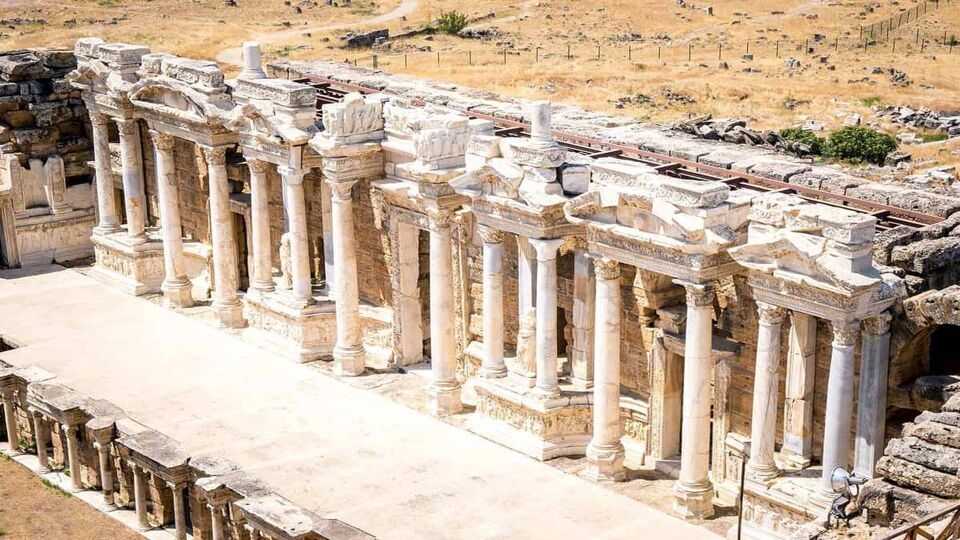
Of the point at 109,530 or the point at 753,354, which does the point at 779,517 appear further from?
the point at 109,530

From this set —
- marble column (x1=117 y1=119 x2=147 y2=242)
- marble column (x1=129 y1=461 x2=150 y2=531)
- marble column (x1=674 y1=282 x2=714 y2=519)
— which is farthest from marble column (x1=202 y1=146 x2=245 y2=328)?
marble column (x1=674 y1=282 x2=714 y2=519)

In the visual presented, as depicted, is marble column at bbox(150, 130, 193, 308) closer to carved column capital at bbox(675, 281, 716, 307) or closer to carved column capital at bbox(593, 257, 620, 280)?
carved column capital at bbox(593, 257, 620, 280)

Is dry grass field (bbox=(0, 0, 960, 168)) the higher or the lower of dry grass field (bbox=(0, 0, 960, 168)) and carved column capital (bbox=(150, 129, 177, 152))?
the lower

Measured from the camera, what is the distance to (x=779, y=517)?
21.1m

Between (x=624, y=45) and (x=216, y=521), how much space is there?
45.6 meters

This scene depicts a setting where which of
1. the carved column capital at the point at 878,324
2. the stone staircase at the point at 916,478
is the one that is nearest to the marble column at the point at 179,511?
the carved column capital at the point at 878,324

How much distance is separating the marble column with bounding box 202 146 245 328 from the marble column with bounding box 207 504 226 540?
8953mm

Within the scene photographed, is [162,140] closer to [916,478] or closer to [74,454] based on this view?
[74,454]

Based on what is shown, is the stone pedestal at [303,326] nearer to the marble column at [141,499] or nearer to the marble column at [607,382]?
the marble column at [141,499]

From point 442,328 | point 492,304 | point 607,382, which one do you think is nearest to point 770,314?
point 607,382

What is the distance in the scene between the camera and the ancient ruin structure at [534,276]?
2048cm

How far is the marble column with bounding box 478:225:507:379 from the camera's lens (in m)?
25.1

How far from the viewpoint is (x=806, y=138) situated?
43.4 m

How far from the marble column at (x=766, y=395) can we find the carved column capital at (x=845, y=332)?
1153 mm
